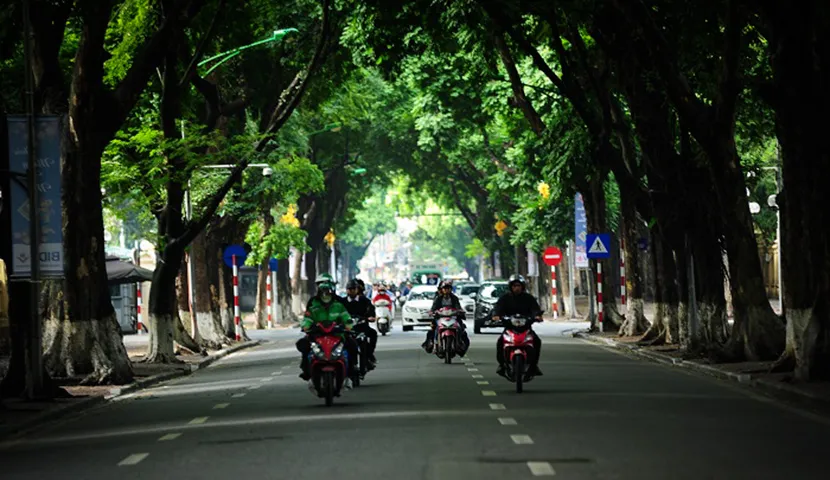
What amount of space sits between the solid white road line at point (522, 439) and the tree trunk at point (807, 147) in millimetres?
8687

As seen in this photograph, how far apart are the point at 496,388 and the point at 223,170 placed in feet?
80.0

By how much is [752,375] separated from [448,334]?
9152 mm

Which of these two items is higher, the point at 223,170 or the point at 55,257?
the point at 223,170

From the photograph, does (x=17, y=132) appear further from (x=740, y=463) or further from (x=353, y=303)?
(x=740, y=463)

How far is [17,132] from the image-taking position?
24.4 metres

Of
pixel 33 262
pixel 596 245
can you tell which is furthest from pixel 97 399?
pixel 596 245

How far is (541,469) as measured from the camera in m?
13.4

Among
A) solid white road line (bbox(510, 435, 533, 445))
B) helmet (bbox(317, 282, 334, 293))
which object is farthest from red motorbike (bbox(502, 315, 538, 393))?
solid white road line (bbox(510, 435, 533, 445))

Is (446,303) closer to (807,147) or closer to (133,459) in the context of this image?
(807,147)

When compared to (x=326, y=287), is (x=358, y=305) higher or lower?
lower

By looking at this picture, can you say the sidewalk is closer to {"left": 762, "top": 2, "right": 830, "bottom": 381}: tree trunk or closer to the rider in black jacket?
{"left": 762, "top": 2, "right": 830, "bottom": 381}: tree trunk

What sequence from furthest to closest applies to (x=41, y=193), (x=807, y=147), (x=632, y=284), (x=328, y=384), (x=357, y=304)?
1. (x=632, y=284)
2. (x=357, y=304)
3. (x=41, y=193)
4. (x=807, y=147)
5. (x=328, y=384)

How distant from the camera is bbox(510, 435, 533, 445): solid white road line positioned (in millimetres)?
15759

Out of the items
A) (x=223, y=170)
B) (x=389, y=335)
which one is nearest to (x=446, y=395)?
(x=223, y=170)
